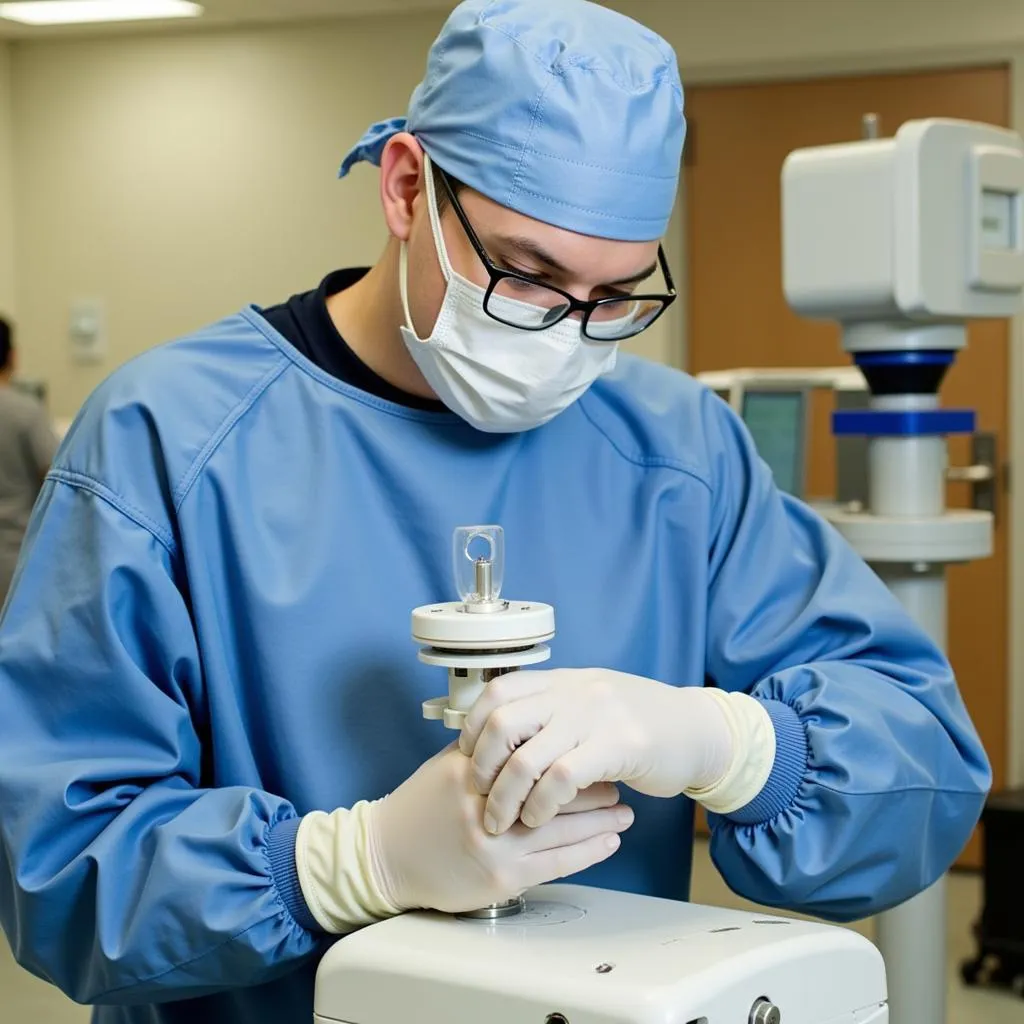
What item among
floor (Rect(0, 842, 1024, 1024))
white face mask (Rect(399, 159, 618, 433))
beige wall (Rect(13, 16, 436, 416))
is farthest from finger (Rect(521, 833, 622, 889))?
beige wall (Rect(13, 16, 436, 416))

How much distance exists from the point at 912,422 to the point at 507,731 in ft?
4.07

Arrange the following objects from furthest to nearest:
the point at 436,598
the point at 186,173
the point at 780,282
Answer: the point at 186,173 < the point at 780,282 < the point at 436,598

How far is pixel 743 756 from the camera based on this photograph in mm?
1025

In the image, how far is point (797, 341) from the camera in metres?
4.12

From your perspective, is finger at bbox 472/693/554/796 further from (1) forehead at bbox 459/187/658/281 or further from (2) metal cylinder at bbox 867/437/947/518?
(2) metal cylinder at bbox 867/437/947/518

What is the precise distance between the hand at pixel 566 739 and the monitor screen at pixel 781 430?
1530 mm

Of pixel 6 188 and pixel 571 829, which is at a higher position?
pixel 6 188

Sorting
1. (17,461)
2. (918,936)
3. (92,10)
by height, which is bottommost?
(918,936)

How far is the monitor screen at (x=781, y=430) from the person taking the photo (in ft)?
8.10

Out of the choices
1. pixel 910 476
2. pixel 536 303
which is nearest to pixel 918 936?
pixel 910 476

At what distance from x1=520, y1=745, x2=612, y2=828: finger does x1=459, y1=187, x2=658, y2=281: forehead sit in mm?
371

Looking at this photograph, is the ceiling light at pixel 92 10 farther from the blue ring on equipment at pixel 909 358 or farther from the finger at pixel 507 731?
the finger at pixel 507 731

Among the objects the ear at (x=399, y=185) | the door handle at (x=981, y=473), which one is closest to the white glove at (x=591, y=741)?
the ear at (x=399, y=185)

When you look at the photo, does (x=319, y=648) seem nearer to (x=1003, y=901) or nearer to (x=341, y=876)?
(x=341, y=876)
